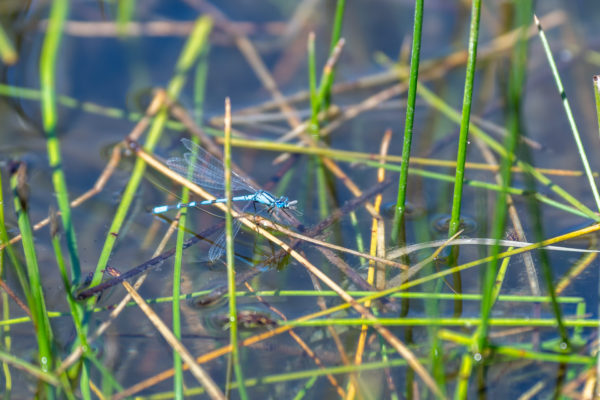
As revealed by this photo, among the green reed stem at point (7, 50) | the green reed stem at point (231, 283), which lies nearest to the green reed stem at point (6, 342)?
the green reed stem at point (231, 283)

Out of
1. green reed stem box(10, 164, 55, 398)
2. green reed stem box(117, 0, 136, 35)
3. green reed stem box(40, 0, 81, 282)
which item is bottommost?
green reed stem box(10, 164, 55, 398)

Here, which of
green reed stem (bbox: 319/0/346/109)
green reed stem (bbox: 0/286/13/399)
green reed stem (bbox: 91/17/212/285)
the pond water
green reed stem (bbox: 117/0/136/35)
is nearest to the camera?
green reed stem (bbox: 0/286/13/399)

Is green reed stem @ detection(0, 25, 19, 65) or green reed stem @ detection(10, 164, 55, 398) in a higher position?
green reed stem @ detection(0, 25, 19, 65)

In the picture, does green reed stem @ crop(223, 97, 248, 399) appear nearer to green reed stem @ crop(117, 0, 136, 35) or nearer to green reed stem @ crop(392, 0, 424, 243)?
green reed stem @ crop(392, 0, 424, 243)

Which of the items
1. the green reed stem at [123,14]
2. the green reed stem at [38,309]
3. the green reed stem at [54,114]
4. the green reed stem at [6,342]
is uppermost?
the green reed stem at [123,14]

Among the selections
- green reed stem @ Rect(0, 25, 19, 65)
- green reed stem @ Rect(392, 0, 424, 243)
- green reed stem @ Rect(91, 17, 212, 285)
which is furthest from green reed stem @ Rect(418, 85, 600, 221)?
green reed stem @ Rect(0, 25, 19, 65)

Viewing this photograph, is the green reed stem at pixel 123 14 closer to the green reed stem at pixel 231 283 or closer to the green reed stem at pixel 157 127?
the green reed stem at pixel 157 127

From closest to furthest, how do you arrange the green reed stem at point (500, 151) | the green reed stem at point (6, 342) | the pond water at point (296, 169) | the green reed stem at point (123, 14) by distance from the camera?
1. the green reed stem at point (6, 342)
2. the pond water at point (296, 169)
3. the green reed stem at point (500, 151)
4. the green reed stem at point (123, 14)
